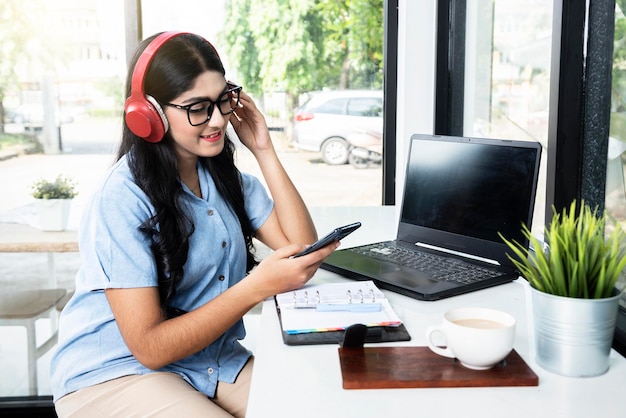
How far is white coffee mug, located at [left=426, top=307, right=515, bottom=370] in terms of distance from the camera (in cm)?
90

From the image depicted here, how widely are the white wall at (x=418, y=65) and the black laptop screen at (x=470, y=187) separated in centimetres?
72

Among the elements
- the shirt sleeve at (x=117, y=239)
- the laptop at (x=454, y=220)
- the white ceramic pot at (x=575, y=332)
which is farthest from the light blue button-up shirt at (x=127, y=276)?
the white ceramic pot at (x=575, y=332)

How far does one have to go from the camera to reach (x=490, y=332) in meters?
0.90

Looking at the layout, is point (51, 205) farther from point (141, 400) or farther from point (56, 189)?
point (141, 400)

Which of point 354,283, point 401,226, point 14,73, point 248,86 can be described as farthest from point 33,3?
point 354,283

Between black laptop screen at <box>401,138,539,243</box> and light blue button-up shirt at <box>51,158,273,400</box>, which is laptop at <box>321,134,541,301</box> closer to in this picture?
black laptop screen at <box>401,138,539,243</box>

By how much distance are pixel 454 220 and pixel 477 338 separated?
65 centimetres

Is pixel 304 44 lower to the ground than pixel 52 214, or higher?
higher

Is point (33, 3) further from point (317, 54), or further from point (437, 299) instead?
point (437, 299)

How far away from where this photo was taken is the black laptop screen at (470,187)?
1380mm

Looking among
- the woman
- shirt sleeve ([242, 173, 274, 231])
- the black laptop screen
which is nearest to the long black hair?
the woman

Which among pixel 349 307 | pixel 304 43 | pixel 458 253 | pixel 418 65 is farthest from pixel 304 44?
pixel 349 307

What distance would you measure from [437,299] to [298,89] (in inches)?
63.9

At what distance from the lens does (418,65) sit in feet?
7.57
